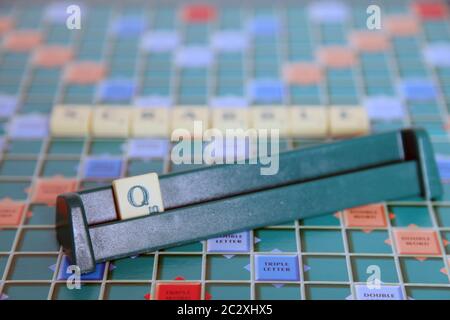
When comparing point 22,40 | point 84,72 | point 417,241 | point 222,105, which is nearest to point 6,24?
point 22,40

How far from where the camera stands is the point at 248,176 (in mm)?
1268

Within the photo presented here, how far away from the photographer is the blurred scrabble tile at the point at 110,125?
4.85ft

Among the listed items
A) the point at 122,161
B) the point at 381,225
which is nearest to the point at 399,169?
the point at 381,225

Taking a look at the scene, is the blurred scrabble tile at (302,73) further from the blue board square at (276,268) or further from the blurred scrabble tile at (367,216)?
the blue board square at (276,268)

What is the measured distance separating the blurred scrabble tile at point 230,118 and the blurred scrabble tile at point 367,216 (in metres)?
0.29

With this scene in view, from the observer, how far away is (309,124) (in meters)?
1.48

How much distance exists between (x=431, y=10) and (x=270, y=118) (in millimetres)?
593

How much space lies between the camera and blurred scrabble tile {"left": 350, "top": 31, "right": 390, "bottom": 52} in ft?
5.61

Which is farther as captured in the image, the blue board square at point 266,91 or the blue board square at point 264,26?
the blue board square at point 264,26

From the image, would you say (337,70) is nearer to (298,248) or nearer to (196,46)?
(196,46)

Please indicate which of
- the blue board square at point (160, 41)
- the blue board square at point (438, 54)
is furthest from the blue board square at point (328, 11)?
the blue board square at point (160, 41)
